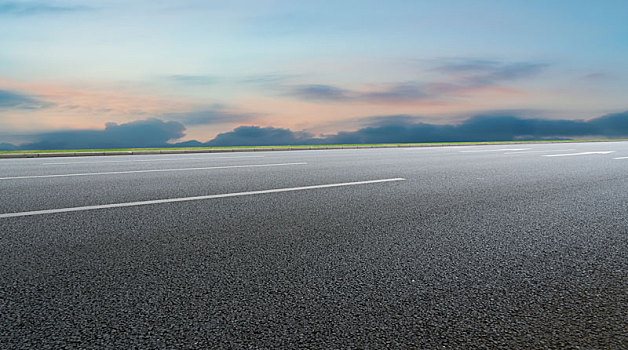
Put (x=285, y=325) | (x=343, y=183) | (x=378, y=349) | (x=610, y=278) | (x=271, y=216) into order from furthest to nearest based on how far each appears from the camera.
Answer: (x=343, y=183), (x=271, y=216), (x=610, y=278), (x=285, y=325), (x=378, y=349)

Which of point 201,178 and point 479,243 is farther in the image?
point 201,178

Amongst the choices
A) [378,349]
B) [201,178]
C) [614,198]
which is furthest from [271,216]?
[614,198]

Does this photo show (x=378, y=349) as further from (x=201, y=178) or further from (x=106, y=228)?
(x=201, y=178)

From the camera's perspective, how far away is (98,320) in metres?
2.12

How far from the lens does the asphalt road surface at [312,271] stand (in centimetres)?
203

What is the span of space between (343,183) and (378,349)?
212 inches

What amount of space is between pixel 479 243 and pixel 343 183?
148 inches

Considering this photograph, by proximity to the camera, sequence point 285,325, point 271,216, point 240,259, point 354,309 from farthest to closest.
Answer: point 271,216, point 240,259, point 354,309, point 285,325

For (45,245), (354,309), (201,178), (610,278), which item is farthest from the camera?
(201,178)

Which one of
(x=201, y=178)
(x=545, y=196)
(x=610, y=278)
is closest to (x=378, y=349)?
(x=610, y=278)

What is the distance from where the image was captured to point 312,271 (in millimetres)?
2836

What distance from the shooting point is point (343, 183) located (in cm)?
Result: 722

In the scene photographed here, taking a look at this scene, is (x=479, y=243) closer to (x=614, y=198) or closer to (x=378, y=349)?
(x=378, y=349)

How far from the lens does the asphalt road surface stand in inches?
79.8
